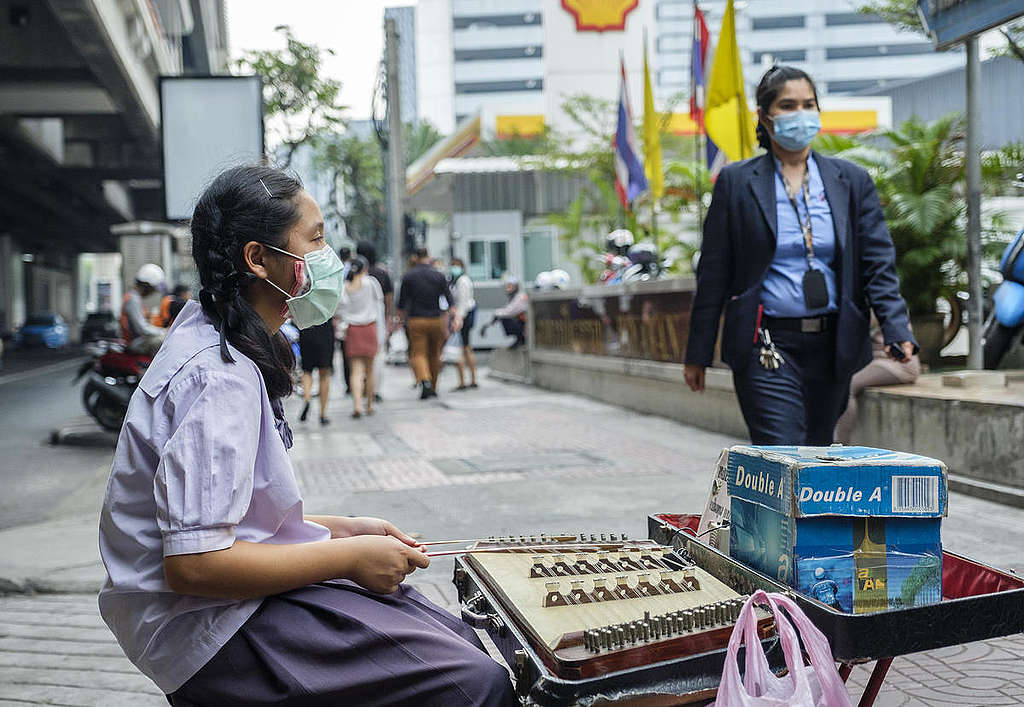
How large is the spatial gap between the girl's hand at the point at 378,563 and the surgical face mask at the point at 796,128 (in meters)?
2.40

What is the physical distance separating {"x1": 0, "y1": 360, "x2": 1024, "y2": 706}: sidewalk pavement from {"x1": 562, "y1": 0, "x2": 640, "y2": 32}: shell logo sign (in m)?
41.4

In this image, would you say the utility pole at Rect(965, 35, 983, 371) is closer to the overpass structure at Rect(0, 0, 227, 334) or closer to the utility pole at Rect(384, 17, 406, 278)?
the overpass structure at Rect(0, 0, 227, 334)

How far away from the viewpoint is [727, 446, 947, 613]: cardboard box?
1.93 m

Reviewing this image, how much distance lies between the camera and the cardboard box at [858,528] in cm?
193

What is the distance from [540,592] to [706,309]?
202 centimetres

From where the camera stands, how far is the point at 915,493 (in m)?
1.97

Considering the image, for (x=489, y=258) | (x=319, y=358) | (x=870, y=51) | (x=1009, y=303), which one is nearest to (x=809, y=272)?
(x=1009, y=303)

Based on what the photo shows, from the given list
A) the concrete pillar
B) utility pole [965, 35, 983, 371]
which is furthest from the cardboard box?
the concrete pillar

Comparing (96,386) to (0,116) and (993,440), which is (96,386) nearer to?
(993,440)

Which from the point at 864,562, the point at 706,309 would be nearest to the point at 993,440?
the point at 706,309

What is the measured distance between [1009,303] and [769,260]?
4819 millimetres

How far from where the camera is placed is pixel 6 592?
4.76 metres

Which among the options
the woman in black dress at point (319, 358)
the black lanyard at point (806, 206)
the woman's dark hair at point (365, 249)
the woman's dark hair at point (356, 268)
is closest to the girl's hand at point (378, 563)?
the black lanyard at point (806, 206)

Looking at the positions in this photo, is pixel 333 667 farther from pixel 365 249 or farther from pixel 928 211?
pixel 365 249
